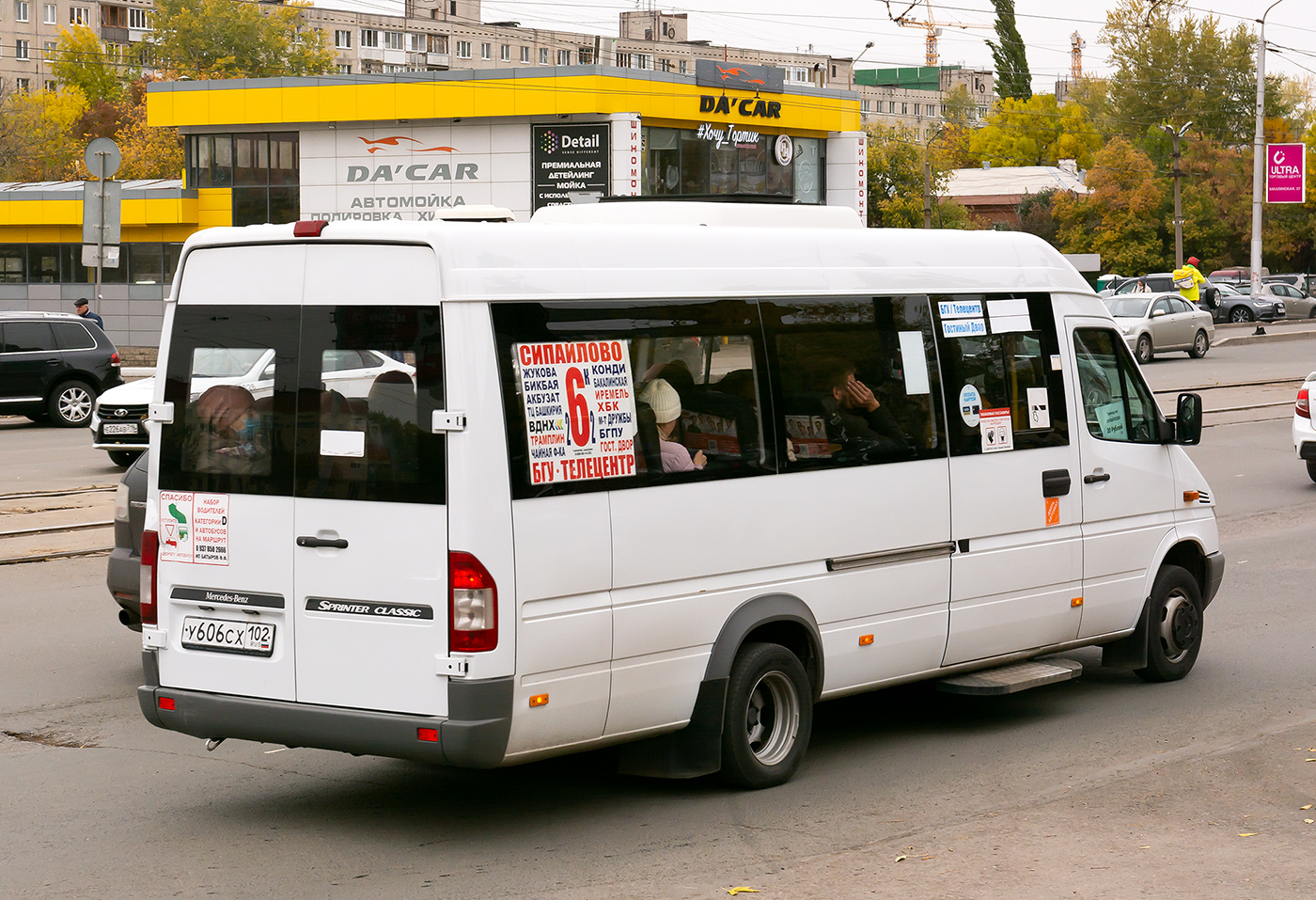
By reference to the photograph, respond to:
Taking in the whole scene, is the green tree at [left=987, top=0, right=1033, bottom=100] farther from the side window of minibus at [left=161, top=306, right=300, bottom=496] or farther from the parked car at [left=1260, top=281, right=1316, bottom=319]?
the side window of minibus at [left=161, top=306, right=300, bottom=496]

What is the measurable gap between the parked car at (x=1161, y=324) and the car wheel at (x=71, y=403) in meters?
21.2

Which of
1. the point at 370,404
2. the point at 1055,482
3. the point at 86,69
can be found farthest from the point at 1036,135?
the point at 370,404

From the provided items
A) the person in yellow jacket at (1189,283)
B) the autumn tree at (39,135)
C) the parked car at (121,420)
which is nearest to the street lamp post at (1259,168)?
the person in yellow jacket at (1189,283)

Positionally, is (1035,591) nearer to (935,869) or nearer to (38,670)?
(935,869)

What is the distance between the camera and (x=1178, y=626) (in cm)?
832

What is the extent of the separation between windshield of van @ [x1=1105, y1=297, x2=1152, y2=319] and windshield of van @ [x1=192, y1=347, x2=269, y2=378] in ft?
102

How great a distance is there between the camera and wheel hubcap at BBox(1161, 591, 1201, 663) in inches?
325

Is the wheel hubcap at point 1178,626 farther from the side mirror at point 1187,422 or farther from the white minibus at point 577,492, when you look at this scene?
the white minibus at point 577,492

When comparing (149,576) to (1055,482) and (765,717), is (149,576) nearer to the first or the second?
(765,717)

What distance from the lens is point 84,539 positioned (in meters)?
13.0

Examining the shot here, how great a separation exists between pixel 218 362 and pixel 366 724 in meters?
1.55

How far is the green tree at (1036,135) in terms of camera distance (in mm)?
104062

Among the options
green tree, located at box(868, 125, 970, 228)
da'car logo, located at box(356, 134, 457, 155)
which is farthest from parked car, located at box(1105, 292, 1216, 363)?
green tree, located at box(868, 125, 970, 228)

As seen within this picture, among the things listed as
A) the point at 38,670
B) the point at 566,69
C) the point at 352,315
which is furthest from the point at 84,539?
the point at 566,69
